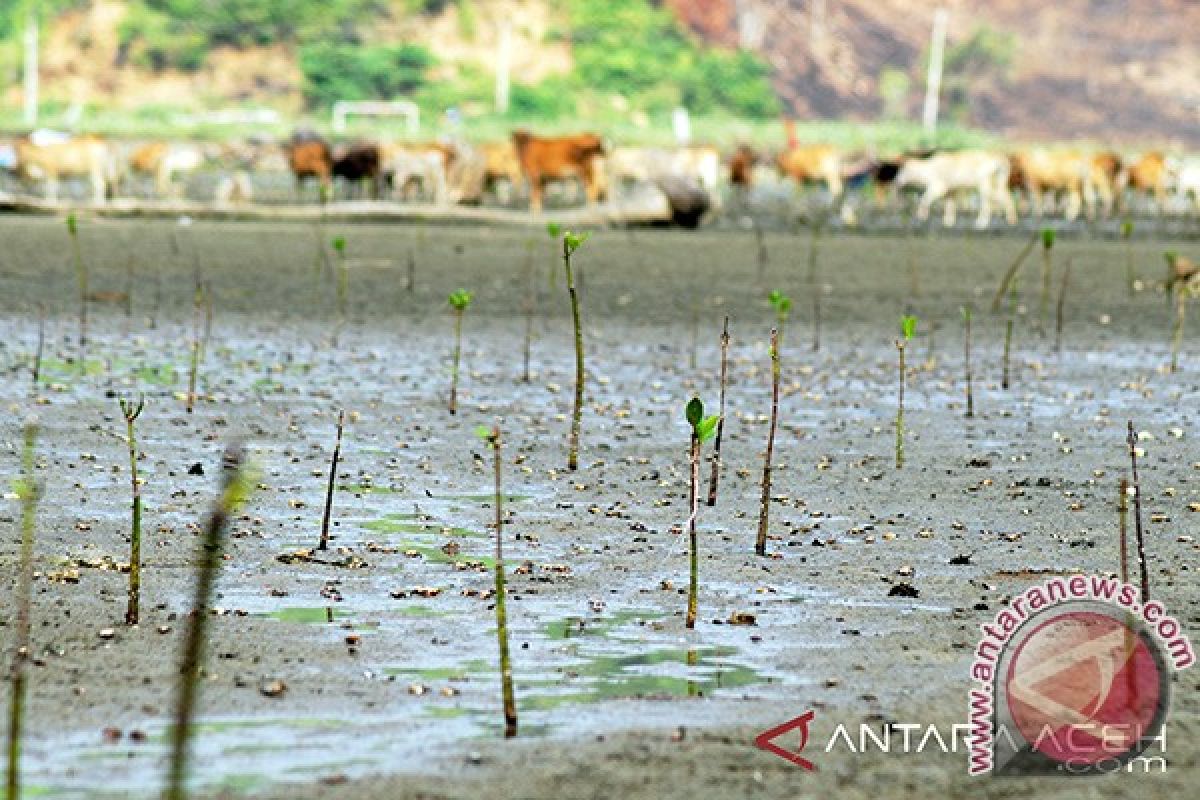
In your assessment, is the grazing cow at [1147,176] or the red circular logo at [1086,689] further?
the grazing cow at [1147,176]

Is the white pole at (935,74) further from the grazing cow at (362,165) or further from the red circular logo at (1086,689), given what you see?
the red circular logo at (1086,689)

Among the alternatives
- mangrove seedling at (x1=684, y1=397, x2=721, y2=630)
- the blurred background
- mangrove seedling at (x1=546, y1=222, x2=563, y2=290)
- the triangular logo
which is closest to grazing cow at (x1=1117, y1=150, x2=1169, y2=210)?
mangrove seedling at (x1=546, y1=222, x2=563, y2=290)

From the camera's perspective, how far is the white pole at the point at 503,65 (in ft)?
270

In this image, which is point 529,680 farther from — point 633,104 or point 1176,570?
point 633,104

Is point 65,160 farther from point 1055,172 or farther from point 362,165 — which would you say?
point 1055,172

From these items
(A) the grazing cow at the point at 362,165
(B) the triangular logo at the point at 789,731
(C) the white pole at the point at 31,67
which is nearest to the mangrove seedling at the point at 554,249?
(B) the triangular logo at the point at 789,731

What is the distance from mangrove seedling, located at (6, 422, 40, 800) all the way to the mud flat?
70 mm

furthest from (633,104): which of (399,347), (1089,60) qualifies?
(399,347)

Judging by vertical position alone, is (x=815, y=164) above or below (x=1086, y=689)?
above

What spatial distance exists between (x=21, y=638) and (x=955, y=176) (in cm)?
2908

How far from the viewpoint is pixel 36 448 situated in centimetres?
898
